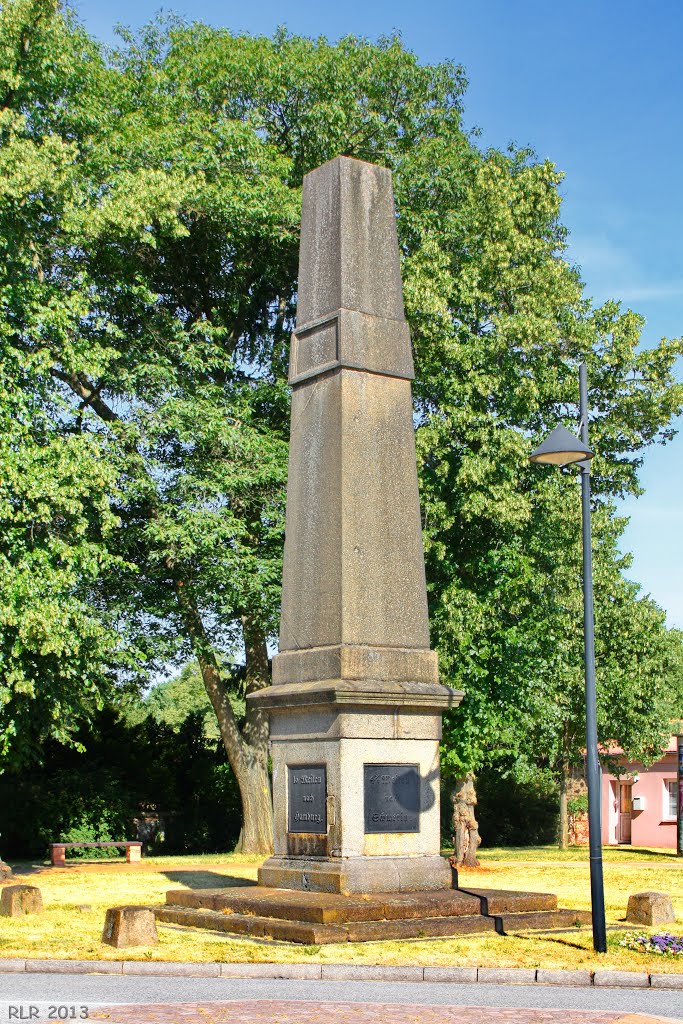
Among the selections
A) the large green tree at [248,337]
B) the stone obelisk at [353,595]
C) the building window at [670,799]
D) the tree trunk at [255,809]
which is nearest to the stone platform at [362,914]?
the stone obelisk at [353,595]

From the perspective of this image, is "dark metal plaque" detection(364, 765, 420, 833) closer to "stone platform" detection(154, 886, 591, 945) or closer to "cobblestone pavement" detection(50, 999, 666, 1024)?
"stone platform" detection(154, 886, 591, 945)

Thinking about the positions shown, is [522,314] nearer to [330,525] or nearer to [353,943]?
[330,525]

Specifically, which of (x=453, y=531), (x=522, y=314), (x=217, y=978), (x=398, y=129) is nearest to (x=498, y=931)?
(x=217, y=978)

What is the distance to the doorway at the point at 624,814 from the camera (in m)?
46.1

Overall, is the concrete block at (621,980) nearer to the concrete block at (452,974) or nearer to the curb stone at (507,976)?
the curb stone at (507,976)

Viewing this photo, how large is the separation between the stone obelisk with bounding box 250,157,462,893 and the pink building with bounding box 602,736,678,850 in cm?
3241

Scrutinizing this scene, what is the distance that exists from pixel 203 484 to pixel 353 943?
13.9m

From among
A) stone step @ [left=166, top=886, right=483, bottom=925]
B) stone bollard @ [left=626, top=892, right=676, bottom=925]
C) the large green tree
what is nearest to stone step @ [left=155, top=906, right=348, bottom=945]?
stone step @ [left=166, top=886, right=483, bottom=925]

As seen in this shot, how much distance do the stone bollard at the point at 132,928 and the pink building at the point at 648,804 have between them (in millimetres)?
34611

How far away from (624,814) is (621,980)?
38707mm

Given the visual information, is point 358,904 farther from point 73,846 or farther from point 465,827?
point 73,846

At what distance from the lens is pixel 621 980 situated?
9477 millimetres

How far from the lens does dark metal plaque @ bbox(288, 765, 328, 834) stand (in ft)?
40.4

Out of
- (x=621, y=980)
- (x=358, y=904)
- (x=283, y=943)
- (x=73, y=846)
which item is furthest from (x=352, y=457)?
(x=73, y=846)
